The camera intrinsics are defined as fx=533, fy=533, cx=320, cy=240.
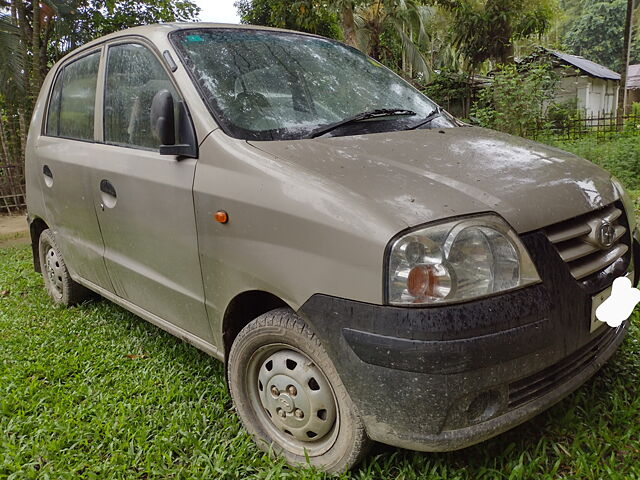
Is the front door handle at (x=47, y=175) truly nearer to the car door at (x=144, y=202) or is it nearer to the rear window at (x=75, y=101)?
the rear window at (x=75, y=101)

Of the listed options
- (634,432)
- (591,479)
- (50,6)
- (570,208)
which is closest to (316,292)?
(570,208)

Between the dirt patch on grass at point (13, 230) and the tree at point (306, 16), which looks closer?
the dirt patch on grass at point (13, 230)

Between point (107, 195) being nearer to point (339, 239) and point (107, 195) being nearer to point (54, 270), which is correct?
point (54, 270)

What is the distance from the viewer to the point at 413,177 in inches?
73.0

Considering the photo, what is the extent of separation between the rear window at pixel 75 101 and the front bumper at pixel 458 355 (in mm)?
2142

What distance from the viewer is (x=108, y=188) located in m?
2.79

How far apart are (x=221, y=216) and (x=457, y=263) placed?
3.05ft

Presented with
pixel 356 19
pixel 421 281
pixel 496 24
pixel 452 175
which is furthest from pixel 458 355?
pixel 356 19

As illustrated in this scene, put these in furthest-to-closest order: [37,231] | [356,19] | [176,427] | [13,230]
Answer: [356,19], [13,230], [37,231], [176,427]

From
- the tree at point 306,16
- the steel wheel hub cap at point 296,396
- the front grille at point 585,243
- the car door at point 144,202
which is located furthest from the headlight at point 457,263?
the tree at point 306,16

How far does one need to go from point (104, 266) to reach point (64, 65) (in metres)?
1.55

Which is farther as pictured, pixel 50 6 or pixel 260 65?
pixel 50 6

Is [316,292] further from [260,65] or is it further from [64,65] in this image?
[64,65]

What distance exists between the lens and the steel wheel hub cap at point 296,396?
6.36 feet
